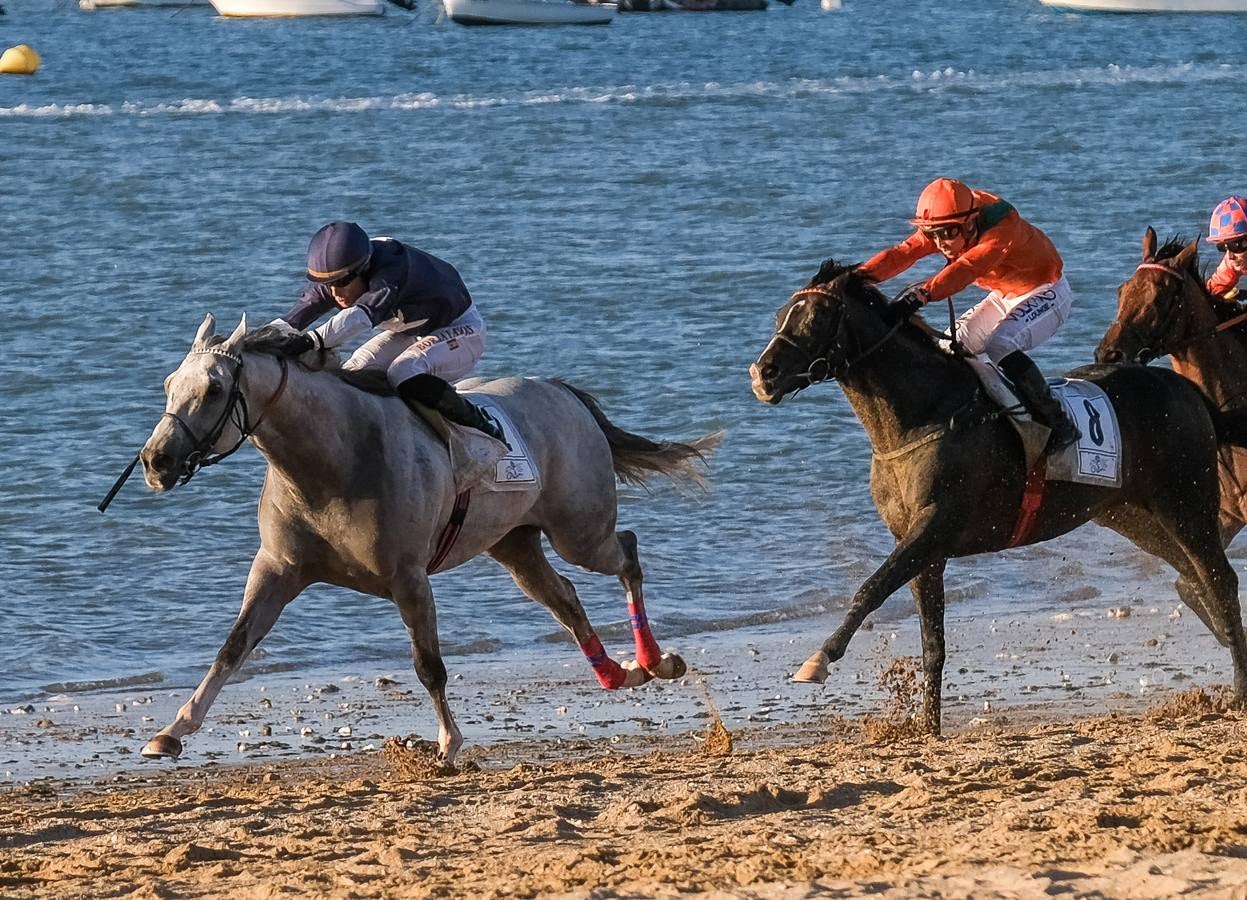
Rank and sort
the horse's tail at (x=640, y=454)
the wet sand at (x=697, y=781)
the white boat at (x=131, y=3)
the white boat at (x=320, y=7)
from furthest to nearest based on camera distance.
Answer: the white boat at (x=131, y=3), the white boat at (x=320, y=7), the horse's tail at (x=640, y=454), the wet sand at (x=697, y=781)

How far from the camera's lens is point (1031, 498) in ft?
28.9

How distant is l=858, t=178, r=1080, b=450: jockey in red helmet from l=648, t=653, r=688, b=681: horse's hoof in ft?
5.93

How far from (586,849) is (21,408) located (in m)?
11.2

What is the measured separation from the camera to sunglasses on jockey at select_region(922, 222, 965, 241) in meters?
8.48

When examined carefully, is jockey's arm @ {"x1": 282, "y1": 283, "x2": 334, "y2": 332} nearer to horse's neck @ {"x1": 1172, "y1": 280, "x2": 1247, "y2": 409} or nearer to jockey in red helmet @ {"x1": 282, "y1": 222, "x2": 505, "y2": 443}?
jockey in red helmet @ {"x1": 282, "y1": 222, "x2": 505, "y2": 443}

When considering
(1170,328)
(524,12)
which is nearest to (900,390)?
(1170,328)

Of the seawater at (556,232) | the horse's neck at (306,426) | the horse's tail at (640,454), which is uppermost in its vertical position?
the horse's neck at (306,426)

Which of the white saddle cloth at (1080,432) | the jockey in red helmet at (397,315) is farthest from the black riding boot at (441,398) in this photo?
the white saddle cloth at (1080,432)

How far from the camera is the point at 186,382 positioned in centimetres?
727

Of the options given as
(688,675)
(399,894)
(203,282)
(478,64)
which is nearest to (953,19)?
(478,64)

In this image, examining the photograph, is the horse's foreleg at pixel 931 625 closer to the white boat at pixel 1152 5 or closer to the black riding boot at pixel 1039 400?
the black riding boot at pixel 1039 400

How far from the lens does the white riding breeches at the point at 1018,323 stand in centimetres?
871

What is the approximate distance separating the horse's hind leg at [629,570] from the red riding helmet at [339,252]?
1779 millimetres

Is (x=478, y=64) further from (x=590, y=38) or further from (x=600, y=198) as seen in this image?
(x=600, y=198)
